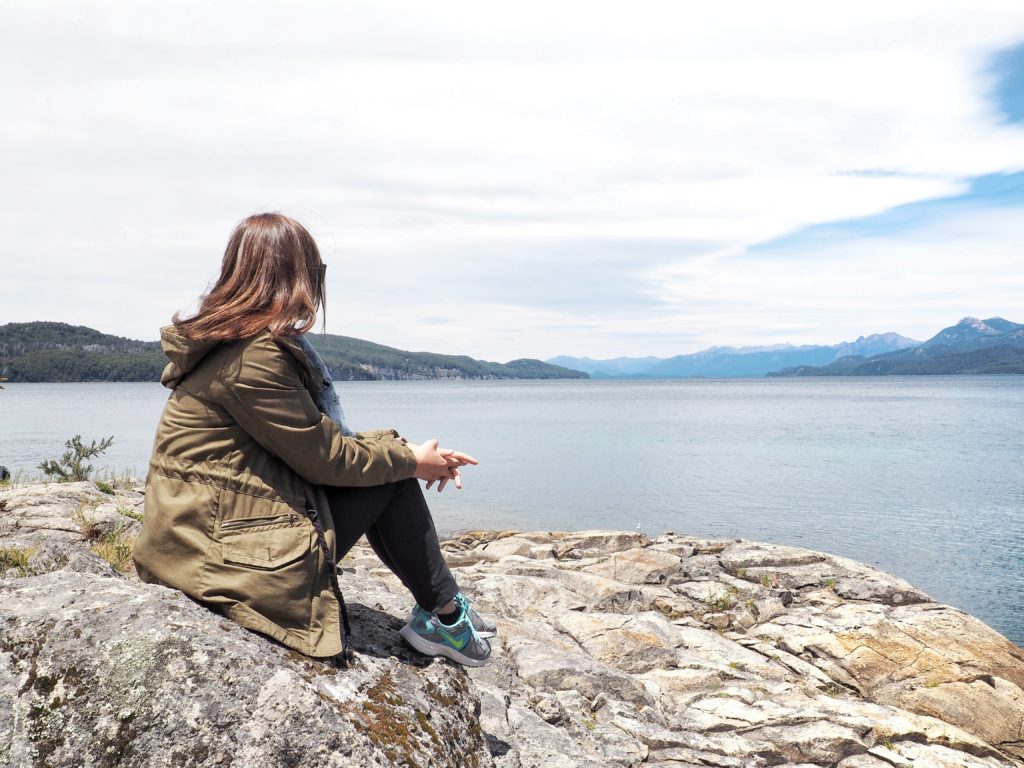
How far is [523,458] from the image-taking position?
4316 cm

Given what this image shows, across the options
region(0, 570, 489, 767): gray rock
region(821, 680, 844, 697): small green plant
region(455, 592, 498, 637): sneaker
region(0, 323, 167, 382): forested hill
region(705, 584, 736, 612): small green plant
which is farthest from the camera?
region(0, 323, 167, 382): forested hill

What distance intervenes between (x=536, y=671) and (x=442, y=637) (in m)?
2.69

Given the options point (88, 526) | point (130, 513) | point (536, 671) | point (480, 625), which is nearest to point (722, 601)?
point (536, 671)

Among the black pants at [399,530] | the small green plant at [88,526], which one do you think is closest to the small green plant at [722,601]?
the black pants at [399,530]

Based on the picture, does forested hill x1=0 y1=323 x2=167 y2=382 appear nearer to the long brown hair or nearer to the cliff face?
the cliff face

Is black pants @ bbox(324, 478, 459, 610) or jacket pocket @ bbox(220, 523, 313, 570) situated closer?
jacket pocket @ bbox(220, 523, 313, 570)

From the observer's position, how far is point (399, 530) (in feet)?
15.0

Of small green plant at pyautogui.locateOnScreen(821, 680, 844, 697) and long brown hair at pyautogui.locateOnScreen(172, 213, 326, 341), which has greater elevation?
long brown hair at pyautogui.locateOnScreen(172, 213, 326, 341)

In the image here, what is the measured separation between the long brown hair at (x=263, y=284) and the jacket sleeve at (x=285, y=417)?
0.17 meters

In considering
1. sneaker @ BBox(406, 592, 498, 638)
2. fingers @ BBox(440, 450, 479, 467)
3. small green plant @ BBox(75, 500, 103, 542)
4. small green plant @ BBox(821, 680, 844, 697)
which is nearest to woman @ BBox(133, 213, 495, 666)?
fingers @ BBox(440, 450, 479, 467)

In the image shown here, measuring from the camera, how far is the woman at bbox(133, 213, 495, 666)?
3822 mm

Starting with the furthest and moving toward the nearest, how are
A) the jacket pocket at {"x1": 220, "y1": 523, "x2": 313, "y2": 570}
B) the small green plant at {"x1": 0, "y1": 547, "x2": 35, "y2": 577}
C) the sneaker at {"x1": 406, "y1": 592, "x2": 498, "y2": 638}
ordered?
1. the small green plant at {"x1": 0, "y1": 547, "x2": 35, "y2": 577}
2. the sneaker at {"x1": 406, "y1": 592, "x2": 498, "y2": 638}
3. the jacket pocket at {"x1": 220, "y1": 523, "x2": 313, "y2": 570}

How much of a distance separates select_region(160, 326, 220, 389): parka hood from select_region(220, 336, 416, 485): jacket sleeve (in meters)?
0.16

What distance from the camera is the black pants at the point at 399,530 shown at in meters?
4.37
